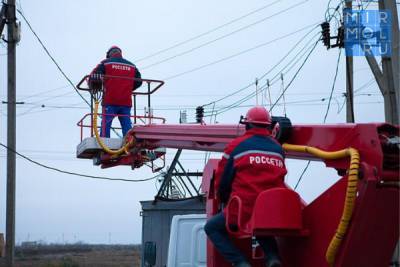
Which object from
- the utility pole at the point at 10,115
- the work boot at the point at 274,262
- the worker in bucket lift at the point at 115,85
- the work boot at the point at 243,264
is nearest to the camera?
the work boot at the point at 274,262

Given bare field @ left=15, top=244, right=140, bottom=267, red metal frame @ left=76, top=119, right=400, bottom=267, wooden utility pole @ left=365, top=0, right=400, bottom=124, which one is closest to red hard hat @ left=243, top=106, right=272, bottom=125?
red metal frame @ left=76, top=119, right=400, bottom=267

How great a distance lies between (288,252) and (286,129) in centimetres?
102

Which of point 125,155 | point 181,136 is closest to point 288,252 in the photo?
point 181,136

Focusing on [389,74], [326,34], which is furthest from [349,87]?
[389,74]

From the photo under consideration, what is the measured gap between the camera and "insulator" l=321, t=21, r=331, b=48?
17.0 meters

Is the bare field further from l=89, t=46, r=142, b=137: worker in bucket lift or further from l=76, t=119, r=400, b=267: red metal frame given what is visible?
l=76, t=119, r=400, b=267: red metal frame

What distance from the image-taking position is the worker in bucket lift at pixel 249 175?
16.6ft

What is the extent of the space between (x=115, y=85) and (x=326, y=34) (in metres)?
6.39

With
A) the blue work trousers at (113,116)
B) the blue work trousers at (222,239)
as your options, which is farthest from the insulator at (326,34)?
the blue work trousers at (222,239)

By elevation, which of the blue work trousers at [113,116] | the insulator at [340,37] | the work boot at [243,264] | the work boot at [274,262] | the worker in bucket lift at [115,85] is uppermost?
the insulator at [340,37]

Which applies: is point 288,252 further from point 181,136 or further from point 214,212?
point 181,136

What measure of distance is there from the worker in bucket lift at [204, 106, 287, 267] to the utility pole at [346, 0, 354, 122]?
10.7 m

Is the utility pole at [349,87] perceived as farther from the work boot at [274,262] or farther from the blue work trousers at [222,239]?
the work boot at [274,262]

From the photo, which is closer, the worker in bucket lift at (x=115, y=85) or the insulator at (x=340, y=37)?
the worker in bucket lift at (x=115, y=85)
